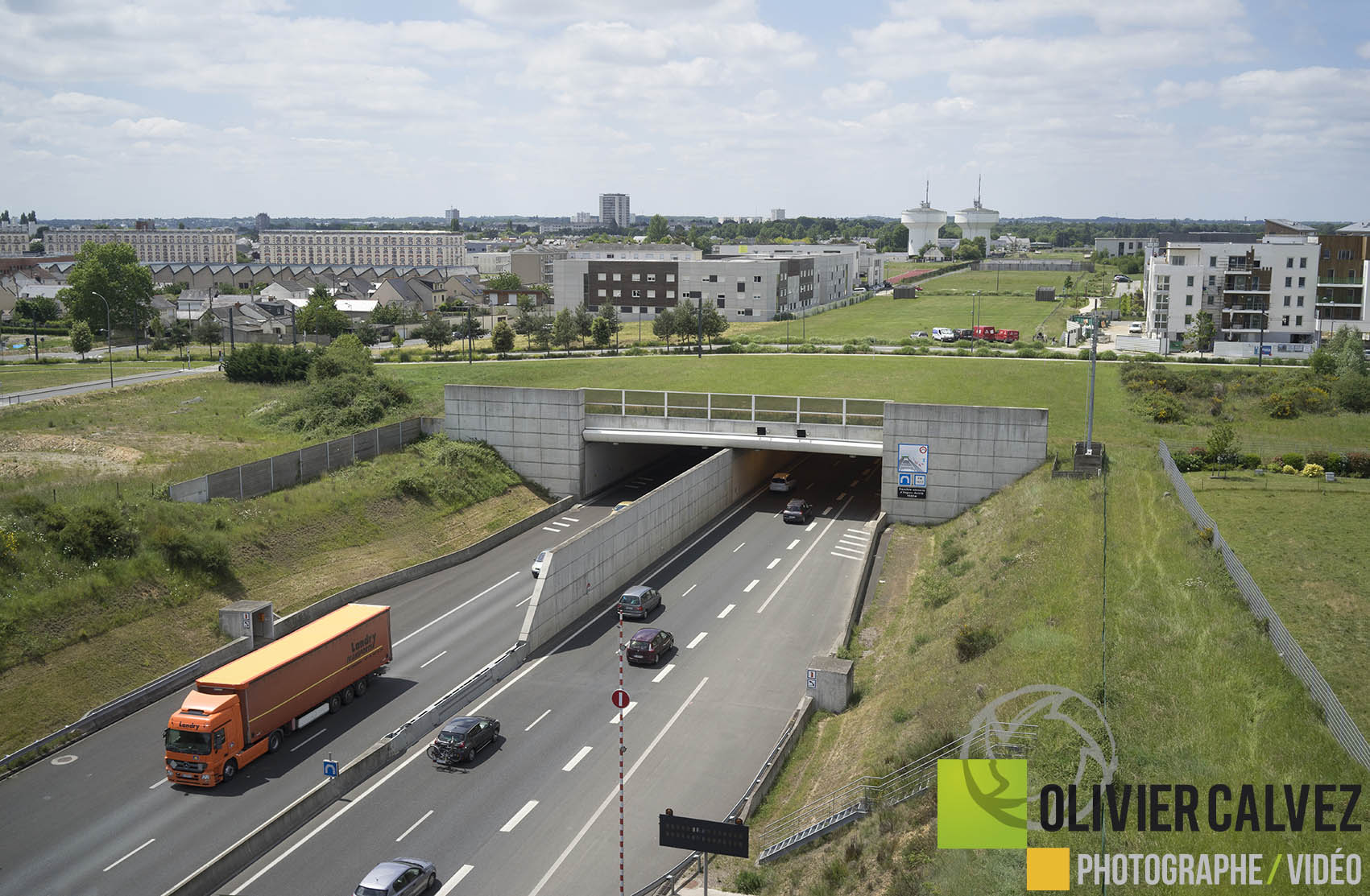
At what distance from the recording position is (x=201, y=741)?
1033 inches

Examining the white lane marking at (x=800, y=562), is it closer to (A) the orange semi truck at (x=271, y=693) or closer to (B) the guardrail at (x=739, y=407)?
(B) the guardrail at (x=739, y=407)

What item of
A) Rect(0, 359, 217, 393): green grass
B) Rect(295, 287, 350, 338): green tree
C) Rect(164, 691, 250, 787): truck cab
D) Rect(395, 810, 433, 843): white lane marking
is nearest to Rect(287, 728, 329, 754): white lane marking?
Rect(164, 691, 250, 787): truck cab

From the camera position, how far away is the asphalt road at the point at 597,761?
23062mm

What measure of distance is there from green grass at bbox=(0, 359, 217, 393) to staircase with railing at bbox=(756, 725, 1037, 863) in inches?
2495

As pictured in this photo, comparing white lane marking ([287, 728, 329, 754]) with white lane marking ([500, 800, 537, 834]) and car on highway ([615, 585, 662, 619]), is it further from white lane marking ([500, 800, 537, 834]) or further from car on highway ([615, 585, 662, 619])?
car on highway ([615, 585, 662, 619])

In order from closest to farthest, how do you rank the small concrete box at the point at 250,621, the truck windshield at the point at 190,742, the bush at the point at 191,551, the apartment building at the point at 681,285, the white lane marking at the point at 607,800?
the white lane marking at the point at 607,800 < the truck windshield at the point at 190,742 < the small concrete box at the point at 250,621 < the bush at the point at 191,551 < the apartment building at the point at 681,285

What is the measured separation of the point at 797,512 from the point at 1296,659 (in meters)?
27.8

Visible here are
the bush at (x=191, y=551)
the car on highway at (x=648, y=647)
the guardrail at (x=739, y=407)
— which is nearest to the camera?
the car on highway at (x=648, y=647)

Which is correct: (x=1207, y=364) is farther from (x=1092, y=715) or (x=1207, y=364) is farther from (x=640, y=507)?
(x=1092, y=715)

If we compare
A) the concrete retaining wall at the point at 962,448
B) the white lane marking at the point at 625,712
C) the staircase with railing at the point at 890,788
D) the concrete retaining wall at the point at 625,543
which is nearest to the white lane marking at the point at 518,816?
the white lane marking at the point at 625,712

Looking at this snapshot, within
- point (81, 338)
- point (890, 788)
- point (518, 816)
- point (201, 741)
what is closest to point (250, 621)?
point (201, 741)

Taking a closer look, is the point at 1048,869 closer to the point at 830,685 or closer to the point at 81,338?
the point at 830,685

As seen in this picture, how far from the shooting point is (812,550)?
46.5m

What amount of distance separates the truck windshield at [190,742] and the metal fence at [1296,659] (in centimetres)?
2613
